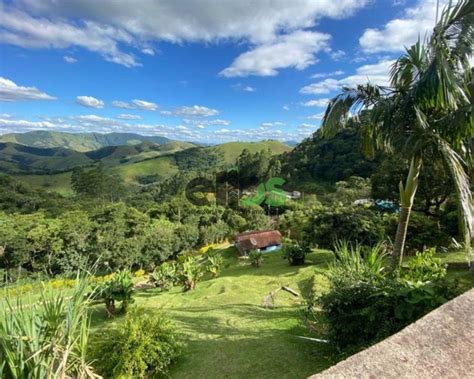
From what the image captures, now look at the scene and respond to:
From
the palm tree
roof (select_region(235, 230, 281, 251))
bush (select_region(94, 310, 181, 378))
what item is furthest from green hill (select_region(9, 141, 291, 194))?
the palm tree

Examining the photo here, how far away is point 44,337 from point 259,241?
78.6ft

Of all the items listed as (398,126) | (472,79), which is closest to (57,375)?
(398,126)

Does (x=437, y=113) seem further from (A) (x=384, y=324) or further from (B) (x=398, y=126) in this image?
(A) (x=384, y=324)

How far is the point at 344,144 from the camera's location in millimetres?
52781

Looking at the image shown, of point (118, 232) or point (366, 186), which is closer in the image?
point (366, 186)

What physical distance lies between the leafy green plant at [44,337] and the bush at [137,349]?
200 centimetres

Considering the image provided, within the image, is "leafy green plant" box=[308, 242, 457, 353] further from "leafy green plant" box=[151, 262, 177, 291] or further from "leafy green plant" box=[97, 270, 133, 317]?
"leafy green plant" box=[151, 262, 177, 291]

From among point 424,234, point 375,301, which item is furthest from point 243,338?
point 424,234

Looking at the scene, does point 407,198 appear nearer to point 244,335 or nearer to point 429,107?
point 429,107

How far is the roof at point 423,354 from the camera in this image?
6.86 feet

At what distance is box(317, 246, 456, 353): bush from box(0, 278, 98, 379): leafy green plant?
295 cm

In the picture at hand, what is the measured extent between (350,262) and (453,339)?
228 centimetres

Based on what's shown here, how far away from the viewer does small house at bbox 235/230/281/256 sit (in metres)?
25.3

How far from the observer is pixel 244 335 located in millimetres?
5320
